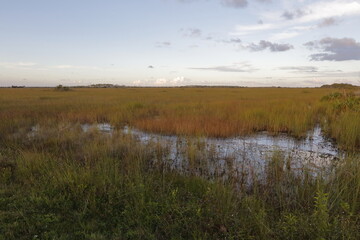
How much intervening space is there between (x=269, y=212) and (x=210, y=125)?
7416 mm

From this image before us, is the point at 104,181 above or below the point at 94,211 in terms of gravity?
above

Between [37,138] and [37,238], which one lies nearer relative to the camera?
[37,238]

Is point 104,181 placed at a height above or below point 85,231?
above

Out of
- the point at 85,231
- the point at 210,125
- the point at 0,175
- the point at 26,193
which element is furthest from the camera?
the point at 210,125

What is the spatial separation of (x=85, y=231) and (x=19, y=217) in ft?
3.75

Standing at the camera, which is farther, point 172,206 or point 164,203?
point 164,203

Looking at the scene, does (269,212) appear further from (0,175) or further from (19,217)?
(0,175)

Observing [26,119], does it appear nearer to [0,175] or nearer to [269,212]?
[0,175]

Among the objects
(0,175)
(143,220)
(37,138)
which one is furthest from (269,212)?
(37,138)

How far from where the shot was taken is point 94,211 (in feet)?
13.6

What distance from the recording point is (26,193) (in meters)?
4.57

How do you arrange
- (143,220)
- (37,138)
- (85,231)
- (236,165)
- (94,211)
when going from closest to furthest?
(85,231)
(143,220)
(94,211)
(236,165)
(37,138)

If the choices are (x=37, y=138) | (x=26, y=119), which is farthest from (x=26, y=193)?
(x=26, y=119)

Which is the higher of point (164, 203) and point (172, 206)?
point (172, 206)
